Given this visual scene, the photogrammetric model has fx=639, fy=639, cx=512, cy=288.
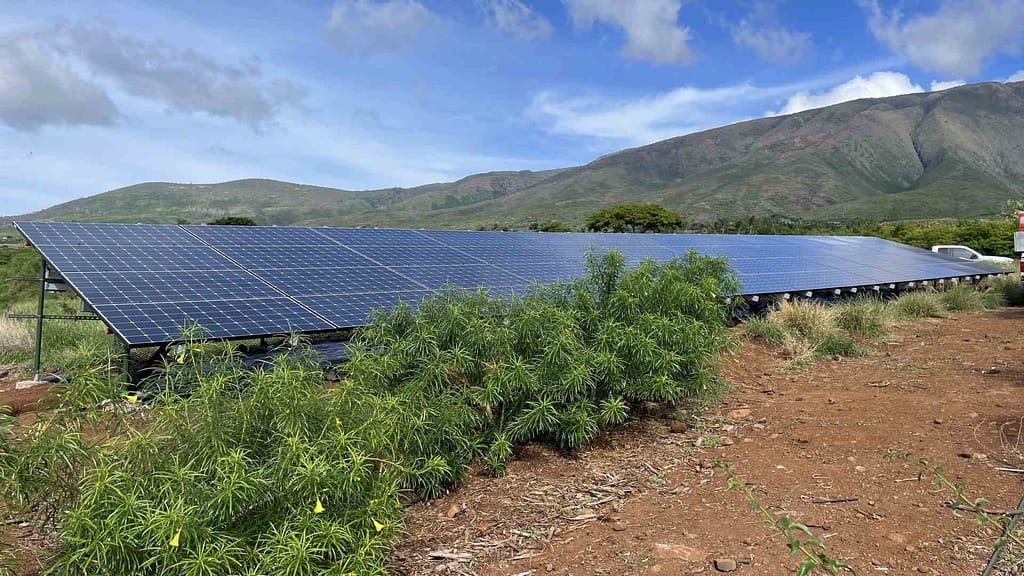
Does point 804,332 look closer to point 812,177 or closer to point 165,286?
point 165,286

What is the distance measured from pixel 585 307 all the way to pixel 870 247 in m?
25.6

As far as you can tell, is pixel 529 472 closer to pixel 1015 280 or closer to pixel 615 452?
pixel 615 452

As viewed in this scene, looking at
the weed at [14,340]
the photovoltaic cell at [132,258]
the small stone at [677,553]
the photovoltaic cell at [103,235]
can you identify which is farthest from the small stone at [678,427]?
the weed at [14,340]

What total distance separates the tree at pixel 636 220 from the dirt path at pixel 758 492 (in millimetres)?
47337

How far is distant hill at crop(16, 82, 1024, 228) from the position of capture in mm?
96438

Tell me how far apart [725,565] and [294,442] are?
2.69 metres

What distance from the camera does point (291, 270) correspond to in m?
11.1

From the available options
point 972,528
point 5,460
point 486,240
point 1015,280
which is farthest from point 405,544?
point 1015,280

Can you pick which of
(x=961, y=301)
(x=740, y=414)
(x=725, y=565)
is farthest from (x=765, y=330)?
(x=725, y=565)


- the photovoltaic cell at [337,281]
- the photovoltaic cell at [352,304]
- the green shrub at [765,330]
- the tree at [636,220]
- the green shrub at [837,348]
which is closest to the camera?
the photovoltaic cell at [352,304]

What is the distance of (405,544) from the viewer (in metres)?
4.59

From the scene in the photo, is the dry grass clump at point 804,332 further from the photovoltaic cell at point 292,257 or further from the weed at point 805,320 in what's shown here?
the photovoltaic cell at point 292,257

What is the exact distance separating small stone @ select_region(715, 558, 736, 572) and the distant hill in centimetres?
8920

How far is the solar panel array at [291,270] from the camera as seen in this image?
8273 mm
